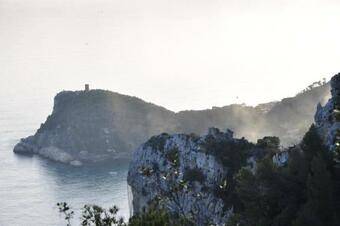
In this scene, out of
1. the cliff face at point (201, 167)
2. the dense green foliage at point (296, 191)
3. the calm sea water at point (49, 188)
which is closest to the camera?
the dense green foliage at point (296, 191)

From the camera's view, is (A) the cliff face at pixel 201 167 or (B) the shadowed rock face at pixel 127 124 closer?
(A) the cliff face at pixel 201 167

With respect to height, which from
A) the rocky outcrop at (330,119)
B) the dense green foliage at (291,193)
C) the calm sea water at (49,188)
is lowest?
the calm sea water at (49,188)

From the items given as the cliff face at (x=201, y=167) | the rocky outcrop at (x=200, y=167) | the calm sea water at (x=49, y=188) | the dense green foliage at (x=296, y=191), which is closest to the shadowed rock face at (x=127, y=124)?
the calm sea water at (x=49, y=188)

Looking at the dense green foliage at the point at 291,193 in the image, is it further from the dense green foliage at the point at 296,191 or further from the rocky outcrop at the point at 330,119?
the rocky outcrop at the point at 330,119

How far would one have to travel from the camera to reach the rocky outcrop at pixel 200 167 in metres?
63.7

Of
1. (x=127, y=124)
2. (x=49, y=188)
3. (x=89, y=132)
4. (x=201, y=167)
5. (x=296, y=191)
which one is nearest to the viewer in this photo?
(x=296, y=191)

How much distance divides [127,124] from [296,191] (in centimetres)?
15221

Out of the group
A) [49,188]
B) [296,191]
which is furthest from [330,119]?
[49,188]

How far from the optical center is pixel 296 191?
146 feet

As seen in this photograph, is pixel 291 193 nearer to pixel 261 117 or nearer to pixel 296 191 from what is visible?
pixel 296 191

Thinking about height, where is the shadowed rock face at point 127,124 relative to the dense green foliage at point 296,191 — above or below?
above

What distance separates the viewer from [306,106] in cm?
19138

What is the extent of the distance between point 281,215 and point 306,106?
501 feet

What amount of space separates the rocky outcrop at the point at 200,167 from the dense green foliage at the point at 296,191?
1455cm
